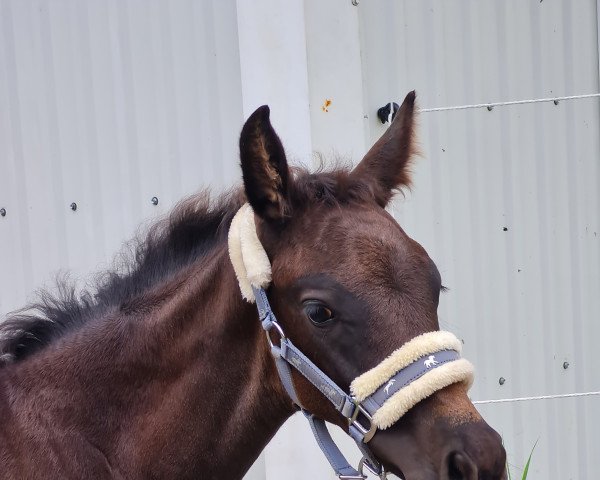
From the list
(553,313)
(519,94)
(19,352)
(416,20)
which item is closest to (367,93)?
(416,20)

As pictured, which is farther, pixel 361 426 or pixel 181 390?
pixel 181 390

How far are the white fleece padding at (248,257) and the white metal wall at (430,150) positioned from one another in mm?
2305

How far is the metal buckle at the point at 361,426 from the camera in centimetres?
217

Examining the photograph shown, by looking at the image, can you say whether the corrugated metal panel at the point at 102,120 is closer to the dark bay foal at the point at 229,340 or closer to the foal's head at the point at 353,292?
the dark bay foal at the point at 229,340

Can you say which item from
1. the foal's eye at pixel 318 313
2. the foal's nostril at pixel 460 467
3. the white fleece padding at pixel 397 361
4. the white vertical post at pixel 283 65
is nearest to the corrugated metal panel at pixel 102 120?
the white vertical post at pixel 283 65

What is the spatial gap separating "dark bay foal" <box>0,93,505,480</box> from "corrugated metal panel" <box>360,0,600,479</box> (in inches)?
87.2

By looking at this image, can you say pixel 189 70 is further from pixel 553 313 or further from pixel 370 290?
pixel 370 290

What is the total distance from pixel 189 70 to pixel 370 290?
2870mm

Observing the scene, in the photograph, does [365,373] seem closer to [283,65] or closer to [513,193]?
[283,65]

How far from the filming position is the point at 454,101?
484 centimetres

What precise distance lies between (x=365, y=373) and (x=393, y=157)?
735 millimetres

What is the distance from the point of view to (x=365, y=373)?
84.4 inches

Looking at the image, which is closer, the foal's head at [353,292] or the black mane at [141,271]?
the foal's head at [353,292]

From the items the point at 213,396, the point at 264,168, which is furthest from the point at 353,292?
the point at 213,396
